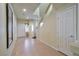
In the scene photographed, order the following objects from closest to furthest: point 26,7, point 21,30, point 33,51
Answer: point 33,51 → point 26,7 → point 21,30

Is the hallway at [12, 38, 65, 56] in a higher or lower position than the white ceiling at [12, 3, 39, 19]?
lower

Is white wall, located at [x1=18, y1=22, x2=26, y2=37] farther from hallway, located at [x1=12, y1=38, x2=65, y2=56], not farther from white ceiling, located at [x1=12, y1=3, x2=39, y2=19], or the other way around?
hallway, located at [x1=12, y1=38, x2=65, y2=56]

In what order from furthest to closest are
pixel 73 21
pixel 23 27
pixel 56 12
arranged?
pixel 23 27
pixel 56 12
pixel 73 21

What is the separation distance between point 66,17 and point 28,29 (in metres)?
5.37

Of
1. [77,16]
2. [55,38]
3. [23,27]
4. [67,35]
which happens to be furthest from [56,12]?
[23,27]

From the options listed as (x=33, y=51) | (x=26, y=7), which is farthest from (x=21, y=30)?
(x=33, y=51)

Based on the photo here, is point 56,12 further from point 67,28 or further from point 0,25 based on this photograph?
point 0,25

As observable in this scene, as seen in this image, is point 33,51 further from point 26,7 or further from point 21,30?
point 21,30

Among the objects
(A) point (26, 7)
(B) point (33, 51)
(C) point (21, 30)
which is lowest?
(B) point (33, 51)

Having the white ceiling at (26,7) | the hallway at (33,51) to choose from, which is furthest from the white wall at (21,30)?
the hallway at (33,51)

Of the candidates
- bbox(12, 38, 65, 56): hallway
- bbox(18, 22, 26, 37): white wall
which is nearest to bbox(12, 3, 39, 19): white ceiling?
bbox(12, 38, 65, 56): hallway

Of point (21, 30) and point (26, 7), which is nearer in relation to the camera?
point (26, 7)

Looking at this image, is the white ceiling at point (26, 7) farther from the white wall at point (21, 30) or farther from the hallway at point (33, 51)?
the white wall at point (21, 30)

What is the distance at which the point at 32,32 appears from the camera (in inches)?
314
